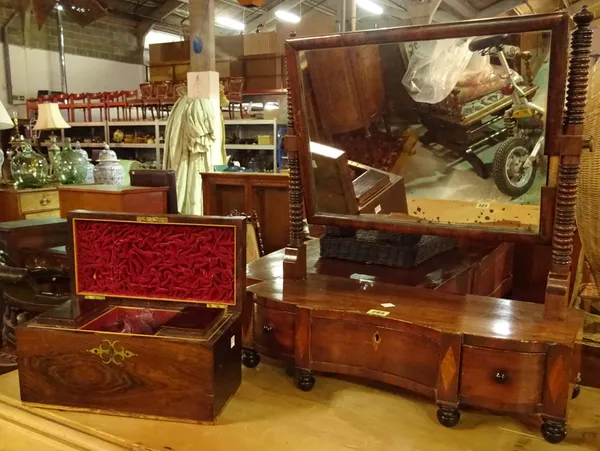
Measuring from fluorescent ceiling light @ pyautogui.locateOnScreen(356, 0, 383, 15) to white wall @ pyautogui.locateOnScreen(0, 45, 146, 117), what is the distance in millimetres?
4015

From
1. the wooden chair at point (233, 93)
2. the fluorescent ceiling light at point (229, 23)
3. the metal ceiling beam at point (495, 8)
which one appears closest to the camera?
the metal ceiling beam at point (495, 8)

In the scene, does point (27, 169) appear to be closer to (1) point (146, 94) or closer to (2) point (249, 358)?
(1) point (146, 94)

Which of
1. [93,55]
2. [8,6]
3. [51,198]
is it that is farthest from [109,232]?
[93,55]

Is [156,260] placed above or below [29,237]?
above

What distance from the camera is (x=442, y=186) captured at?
1.37 m

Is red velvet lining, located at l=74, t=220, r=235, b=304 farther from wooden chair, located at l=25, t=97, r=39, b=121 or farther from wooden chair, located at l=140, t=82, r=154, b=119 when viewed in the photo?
wooden chair, located at l=25, t=97, r=39, b=121

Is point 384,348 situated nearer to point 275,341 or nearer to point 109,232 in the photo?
point 275,341

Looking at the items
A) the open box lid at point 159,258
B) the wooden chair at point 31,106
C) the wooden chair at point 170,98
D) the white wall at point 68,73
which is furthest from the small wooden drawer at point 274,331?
the white wall at point 68,73

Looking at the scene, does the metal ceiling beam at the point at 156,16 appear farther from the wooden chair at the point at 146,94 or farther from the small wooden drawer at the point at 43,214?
the small wooden drawer at the point at 43,214

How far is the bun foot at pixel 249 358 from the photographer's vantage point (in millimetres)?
1294

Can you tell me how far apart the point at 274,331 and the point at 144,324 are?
304mm

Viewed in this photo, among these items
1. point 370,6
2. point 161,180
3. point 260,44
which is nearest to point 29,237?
point 161,180

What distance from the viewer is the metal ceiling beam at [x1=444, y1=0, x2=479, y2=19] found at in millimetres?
6439

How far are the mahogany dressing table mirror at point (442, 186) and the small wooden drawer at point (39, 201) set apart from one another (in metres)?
2.78
